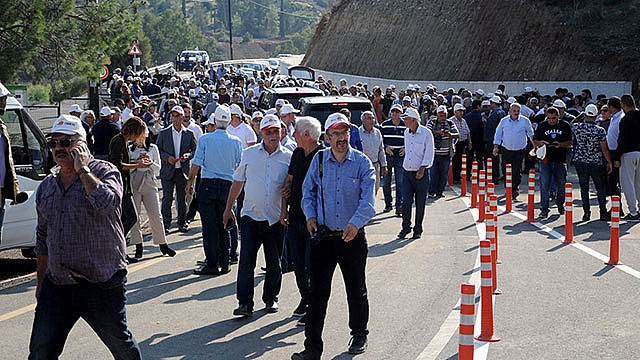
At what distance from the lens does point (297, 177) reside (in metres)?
9.38

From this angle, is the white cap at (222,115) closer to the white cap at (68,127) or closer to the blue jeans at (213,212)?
the blue jeans at (213,212)

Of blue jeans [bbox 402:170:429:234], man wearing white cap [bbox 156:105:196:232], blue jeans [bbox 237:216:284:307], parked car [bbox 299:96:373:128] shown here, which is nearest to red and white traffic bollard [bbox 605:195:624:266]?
blue jeans [bbox 402:170:429:234]

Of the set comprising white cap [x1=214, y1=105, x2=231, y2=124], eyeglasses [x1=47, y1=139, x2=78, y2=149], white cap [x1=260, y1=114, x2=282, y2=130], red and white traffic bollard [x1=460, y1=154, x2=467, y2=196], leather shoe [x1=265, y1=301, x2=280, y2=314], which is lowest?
red and white traffic bollard [x1=460, y1=154, x2=467, y2=196]

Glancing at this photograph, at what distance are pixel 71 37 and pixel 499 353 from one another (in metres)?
16.7

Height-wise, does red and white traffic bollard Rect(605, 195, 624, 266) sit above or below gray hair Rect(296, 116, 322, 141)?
below

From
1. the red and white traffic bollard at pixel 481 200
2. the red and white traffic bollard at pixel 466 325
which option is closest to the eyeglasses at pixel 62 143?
the red and white traffic bollard at pixel 466 325

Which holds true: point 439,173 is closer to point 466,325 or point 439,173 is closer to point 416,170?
point 416,170

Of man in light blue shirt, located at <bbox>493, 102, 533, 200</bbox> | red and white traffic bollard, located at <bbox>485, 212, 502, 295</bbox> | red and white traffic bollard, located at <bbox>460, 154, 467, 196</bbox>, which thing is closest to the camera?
red and white traffic bollard, located at <bbox>485, 212, 502, 295</bbox>

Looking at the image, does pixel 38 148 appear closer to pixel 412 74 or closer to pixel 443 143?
pixel 443 143

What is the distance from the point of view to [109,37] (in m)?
23.0

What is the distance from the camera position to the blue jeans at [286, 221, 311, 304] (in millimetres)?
9500

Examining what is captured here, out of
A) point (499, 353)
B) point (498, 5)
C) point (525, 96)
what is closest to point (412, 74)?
point (498, 5)

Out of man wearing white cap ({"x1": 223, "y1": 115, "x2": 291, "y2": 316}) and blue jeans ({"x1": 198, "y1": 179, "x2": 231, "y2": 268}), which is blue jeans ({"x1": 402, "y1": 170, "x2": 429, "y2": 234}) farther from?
man wearing white cap ({"x1": 223, "y1": 115, "x2": 291, "y2": 316})

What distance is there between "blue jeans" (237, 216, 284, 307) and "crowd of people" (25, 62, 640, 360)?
13 millimetres
